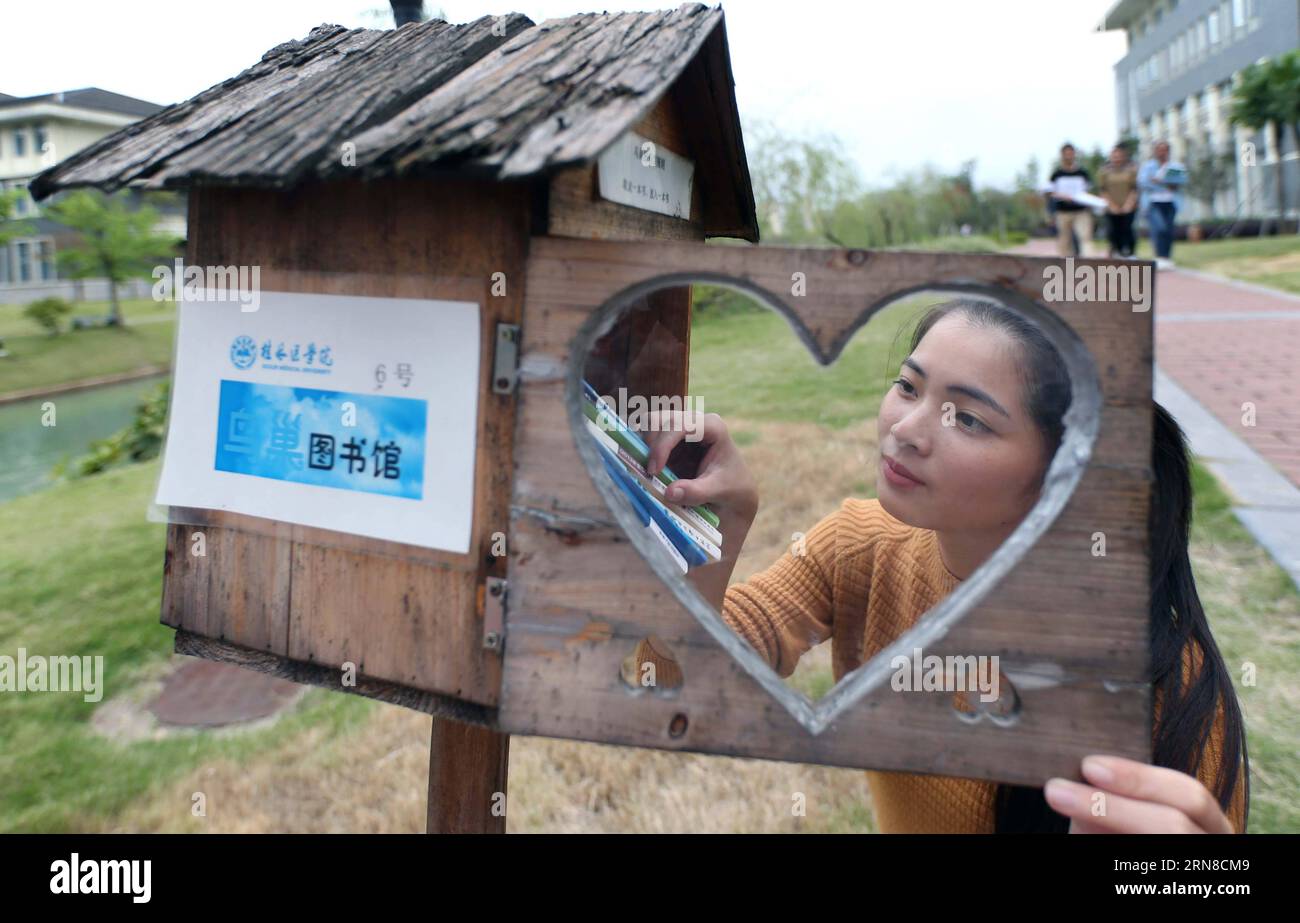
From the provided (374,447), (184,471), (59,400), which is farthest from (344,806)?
(59,400)

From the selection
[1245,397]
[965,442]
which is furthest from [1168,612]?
[1245,397]

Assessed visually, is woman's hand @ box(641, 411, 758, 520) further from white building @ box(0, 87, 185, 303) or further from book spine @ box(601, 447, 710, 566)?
white building @ box(0, 87, 185, 303)

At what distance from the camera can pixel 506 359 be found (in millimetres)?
1012

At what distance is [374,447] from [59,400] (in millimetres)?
14389

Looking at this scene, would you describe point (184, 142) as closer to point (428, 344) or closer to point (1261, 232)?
point (428, 344)

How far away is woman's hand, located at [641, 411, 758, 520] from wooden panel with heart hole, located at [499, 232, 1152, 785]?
39 centimetres

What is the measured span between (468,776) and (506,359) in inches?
28.2

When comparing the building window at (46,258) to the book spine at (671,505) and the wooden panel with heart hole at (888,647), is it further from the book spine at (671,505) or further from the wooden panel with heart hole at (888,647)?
the wooden panel with heart hole at (888,647)

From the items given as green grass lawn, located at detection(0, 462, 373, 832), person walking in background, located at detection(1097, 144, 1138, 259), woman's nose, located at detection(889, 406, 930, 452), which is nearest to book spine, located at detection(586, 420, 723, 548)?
woman's nose, located at detection(889, 406, 930, 452)

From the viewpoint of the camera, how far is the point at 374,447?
3.54 feet

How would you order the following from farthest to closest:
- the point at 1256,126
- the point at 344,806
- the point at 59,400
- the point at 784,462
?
the point at 1256,126, the point at 59,400, the point at 784,462, the point at 344,806

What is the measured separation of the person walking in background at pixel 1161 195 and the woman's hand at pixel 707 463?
39.7 feet

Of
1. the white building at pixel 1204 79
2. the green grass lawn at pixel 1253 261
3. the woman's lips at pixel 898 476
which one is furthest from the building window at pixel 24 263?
the white building at pixel 1204 79

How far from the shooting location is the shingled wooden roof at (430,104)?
90cm
